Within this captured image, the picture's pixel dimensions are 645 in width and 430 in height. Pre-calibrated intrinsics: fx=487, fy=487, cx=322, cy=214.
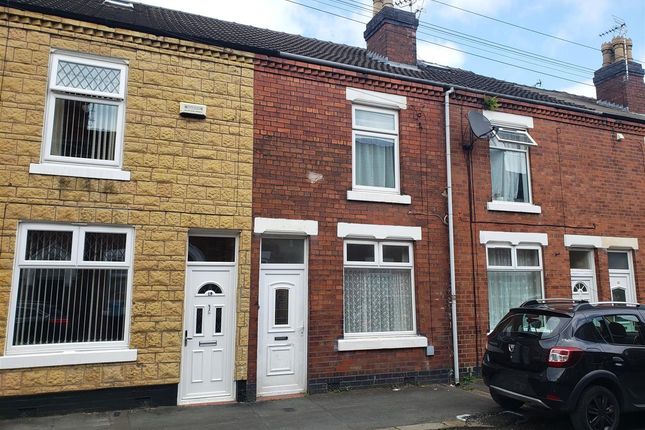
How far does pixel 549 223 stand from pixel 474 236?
2.04m

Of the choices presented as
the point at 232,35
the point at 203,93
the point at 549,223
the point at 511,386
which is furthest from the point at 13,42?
the point at 549,223

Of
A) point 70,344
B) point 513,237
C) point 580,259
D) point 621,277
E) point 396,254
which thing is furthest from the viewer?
point 621,277

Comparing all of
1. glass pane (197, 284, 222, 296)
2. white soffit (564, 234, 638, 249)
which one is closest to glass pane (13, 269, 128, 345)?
glass pane (197, 284, 222, 296)

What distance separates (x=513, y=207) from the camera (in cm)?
1018

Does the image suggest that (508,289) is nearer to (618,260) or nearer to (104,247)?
(618,260)

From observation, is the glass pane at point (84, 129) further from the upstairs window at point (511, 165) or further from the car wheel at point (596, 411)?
the upstairs window at point (511, 165)

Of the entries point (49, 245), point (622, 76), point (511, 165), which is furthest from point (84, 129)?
point (622, 76)

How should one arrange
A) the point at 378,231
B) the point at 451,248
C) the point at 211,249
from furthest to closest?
the point at 451,248 < the point at 378,231 < the point at 211,249

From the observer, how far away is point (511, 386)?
641cm

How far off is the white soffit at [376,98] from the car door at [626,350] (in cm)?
522

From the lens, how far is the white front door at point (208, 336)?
296 inches

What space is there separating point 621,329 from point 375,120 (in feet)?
17.8

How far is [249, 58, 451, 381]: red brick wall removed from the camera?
8.31 metres

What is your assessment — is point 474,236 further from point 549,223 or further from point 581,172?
point 581,172
